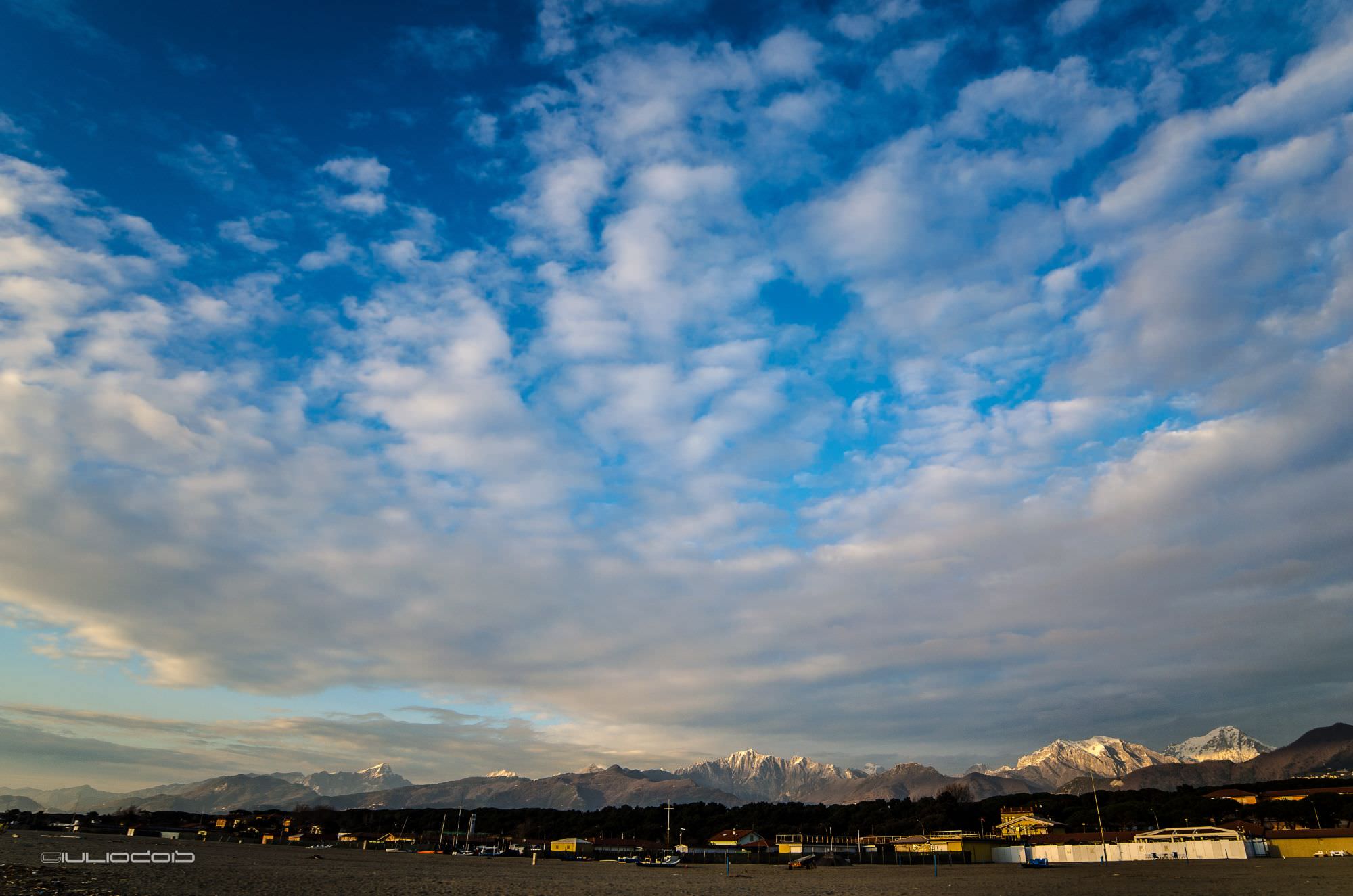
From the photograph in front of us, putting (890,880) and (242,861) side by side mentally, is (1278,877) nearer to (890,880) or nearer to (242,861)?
(890,880)

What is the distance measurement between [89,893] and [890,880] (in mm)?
54146

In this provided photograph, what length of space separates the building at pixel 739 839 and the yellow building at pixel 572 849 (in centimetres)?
2417

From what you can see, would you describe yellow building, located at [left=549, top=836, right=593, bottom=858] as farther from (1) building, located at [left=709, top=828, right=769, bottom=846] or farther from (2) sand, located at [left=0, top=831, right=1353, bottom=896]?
(2) sand, located at [left=0, top=831, right=1353, bottom=896]

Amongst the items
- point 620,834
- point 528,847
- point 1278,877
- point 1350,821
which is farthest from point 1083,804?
point 1278,877

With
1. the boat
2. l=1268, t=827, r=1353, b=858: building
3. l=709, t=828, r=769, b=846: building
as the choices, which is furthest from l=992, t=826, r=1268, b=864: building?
l=709, t=828, r=769, b=846: building

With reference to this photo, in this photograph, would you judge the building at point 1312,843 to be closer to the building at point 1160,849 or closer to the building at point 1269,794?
the building at point 1160,849

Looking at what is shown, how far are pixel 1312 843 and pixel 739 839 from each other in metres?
85.8

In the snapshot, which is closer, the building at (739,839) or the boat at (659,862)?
the boat at (659,862)

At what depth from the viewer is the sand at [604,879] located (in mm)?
40844

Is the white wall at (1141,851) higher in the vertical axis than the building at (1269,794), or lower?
lower

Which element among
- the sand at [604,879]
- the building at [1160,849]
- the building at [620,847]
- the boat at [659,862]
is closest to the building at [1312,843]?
the building at [1160,849]

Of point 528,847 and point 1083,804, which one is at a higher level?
point 1083,804

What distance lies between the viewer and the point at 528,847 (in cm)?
15238

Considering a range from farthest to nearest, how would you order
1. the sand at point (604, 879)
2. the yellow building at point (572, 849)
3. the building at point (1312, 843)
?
1. the yellow building at point (572, 849)
2. the building at point (1312, 843)
3. the sand at point (604, 879)
